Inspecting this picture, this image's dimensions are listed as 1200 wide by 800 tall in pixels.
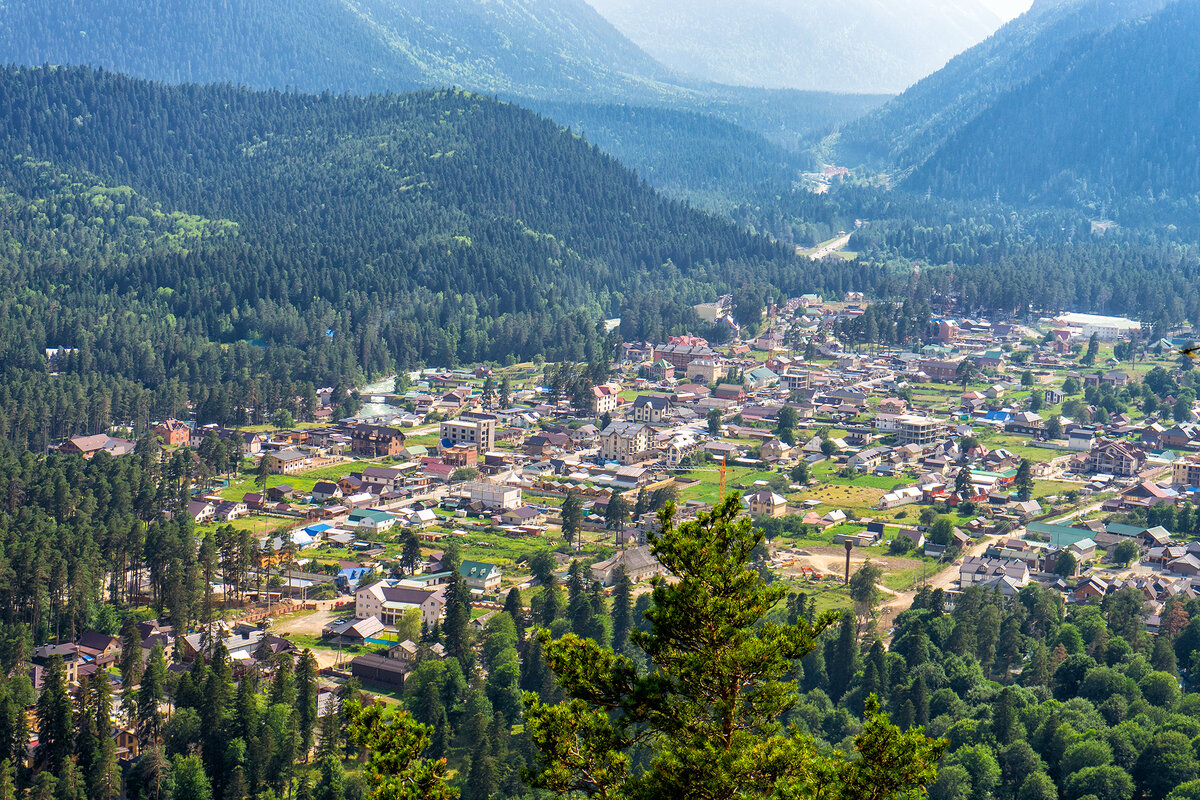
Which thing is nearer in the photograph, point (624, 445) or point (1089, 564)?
point (1089, 564)

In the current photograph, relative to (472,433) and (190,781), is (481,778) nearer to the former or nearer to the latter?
(190,781)

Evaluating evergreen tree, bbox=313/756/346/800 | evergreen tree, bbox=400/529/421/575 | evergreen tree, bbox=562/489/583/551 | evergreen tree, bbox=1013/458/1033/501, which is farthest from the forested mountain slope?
evergreen tree, bbox=313/756/346/800

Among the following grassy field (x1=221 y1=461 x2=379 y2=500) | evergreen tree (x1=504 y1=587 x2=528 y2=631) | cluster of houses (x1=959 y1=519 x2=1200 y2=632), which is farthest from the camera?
grassy field (x1=221 y1=461 x2=379 y2=500)

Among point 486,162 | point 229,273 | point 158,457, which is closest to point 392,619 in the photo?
point 158,457

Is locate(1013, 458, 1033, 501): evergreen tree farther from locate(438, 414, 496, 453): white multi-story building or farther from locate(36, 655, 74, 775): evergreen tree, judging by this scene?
locate(36, 655, 74, 775): evergreen tree

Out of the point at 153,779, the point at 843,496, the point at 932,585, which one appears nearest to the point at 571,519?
the point at 932,585

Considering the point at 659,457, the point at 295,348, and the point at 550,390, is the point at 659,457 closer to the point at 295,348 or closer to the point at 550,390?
the point at 550,390

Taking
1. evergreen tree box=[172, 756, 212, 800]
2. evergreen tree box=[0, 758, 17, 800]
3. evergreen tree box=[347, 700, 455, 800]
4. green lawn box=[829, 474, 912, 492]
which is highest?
evergreen tree box=[347, 700, 455, 800]

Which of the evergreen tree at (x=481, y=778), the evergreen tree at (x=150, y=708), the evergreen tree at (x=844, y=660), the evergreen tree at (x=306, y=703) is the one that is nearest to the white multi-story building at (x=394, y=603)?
the evergreen tree at (x=306, y=703)
